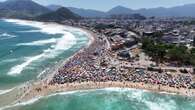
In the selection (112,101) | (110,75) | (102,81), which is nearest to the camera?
(112,101)

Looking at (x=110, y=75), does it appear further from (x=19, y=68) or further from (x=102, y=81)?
(x=19, y=68)

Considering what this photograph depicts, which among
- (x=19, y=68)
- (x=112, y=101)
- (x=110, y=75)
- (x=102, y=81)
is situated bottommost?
(x=19, y=68)

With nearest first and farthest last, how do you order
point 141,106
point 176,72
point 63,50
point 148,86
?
point 141,106 → point 148,86 → point 176,72 → point 63,50

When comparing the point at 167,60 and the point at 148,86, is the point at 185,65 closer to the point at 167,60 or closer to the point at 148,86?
the point at 167,60

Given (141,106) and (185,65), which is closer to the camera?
(141,106)

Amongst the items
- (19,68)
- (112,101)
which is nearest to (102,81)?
(112,101)

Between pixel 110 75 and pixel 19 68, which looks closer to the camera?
pixel 110 75

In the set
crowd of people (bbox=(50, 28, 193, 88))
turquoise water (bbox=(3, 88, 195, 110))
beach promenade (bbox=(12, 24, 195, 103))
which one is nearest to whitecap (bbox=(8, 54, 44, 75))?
beach promenade (bbox=(12, 24, 195, 103))

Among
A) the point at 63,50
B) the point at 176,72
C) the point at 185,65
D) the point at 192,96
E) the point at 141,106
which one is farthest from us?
the point at 63,50


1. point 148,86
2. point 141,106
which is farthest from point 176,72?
point 141,106
